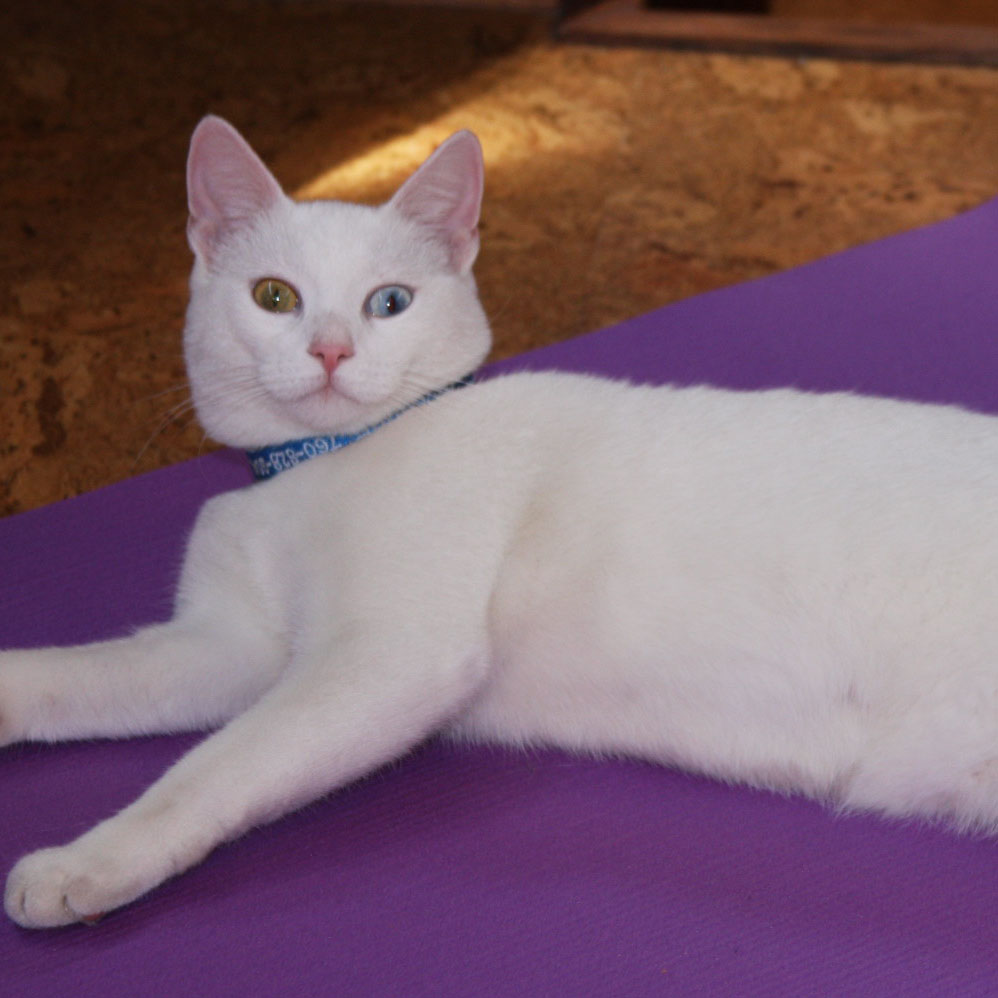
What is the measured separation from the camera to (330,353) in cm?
145

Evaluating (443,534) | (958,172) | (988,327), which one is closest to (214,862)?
(443,534)

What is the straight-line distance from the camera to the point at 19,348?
260 cm

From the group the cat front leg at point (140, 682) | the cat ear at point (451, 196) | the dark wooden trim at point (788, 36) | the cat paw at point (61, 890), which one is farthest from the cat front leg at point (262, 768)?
the dark wooden trim at point (788, 36)

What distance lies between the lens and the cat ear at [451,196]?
5.17 ft

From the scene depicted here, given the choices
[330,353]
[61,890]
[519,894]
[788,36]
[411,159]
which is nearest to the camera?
[61,890]

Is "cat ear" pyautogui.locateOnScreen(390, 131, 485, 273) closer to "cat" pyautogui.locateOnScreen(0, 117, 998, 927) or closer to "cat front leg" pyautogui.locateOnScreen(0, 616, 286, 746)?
"cat" pyautogui.locateOnScreen(0, 117, 998, 927)

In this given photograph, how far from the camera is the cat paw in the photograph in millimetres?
1215

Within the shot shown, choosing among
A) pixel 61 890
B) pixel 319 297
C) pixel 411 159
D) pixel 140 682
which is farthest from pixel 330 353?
pixel 411 159

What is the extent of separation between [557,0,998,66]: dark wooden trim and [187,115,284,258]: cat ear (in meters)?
2.90

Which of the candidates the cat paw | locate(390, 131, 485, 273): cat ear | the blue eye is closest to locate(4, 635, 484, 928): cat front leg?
the cat paw

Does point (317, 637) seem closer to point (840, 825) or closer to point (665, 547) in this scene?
point (665, 547)

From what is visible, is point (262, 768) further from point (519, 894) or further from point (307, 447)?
point (307, 447)

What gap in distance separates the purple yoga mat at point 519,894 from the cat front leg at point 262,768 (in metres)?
0.09

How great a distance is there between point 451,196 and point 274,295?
278 mm
